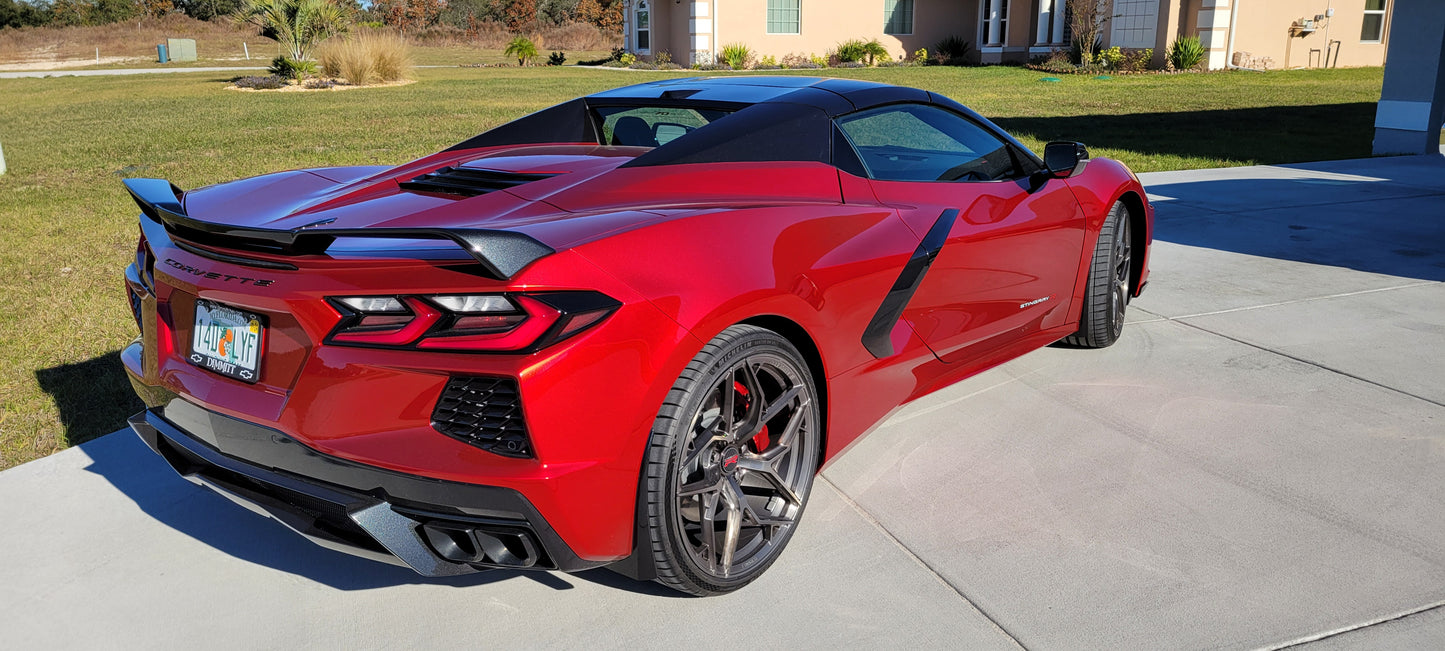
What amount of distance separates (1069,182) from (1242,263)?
2860 mm

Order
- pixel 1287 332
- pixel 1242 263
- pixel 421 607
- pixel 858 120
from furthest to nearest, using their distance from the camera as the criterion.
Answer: pixel 1242 263 < pixel 1287 332 < pixel 858 120 < pixel 421 607

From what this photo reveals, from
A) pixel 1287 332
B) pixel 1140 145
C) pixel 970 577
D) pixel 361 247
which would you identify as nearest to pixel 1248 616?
pixel 970 577

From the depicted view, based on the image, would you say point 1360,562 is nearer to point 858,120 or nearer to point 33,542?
point 858,120

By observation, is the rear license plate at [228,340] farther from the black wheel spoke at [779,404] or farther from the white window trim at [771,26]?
the white window trim at [771,26]

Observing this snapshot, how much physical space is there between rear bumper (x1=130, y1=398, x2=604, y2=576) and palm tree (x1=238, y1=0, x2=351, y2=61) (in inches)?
1058

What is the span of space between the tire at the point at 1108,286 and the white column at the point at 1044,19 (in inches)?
1133

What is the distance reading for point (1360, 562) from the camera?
9.44ft

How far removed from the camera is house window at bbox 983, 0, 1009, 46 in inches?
1282

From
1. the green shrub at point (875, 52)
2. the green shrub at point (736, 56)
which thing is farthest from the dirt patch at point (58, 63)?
the green shrub at point (875, 52)

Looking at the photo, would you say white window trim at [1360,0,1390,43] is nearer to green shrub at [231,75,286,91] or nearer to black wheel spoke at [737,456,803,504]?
green shrub at [231,75,286,91]

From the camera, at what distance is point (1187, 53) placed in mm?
25500

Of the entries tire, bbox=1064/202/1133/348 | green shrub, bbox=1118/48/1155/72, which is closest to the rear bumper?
tire, bbox=1064/202/1133/348

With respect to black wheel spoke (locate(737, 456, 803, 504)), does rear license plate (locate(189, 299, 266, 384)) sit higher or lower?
higher

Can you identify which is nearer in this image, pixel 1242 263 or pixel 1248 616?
pixel 1248 616
